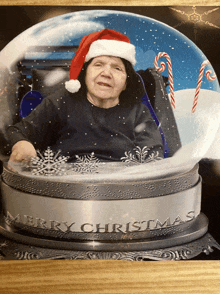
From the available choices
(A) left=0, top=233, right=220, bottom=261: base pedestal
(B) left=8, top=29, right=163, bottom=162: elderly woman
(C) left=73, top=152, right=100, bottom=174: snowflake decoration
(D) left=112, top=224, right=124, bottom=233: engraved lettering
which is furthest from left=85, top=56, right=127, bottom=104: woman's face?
(A) left=0, top=233, right=220, bottom=261: base pedestal

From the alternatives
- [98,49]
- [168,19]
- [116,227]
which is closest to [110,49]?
[98,49]

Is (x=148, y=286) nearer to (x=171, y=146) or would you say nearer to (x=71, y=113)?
(x=171, y=146)

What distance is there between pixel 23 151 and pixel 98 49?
44cm

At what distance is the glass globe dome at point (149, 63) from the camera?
3.24 feet

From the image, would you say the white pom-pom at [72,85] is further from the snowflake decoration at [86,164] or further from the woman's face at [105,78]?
the snowflake decoration at [86,164]

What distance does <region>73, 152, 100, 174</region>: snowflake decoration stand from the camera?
98 centimetres

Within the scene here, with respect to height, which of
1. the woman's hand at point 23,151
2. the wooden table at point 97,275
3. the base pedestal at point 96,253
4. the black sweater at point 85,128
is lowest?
the wooden table at point 97,275

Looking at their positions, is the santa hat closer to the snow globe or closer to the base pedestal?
the snow globe

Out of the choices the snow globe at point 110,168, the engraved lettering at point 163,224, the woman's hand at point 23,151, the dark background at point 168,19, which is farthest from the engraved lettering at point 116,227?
the dark background at point 168,19

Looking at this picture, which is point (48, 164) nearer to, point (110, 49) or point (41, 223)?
point (41, 223)

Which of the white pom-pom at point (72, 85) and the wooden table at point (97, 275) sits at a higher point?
the white pom-pom at point (72, 85)

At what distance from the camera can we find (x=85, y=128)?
99 centimetres

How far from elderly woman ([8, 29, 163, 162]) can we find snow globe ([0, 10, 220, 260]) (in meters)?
0.03

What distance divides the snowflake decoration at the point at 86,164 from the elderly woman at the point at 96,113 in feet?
0.06
